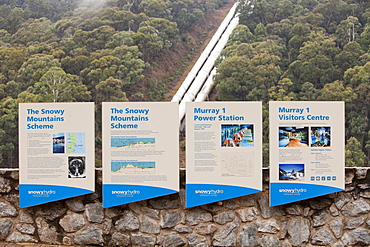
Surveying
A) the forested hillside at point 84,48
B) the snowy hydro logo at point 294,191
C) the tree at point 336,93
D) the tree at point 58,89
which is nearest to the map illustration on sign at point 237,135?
the snowy hydro logo at point 294,191

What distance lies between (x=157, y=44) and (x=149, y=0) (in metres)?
7.40

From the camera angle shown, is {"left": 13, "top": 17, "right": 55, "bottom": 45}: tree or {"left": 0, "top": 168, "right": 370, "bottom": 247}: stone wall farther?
{"left": 13, "top": 17, "right": 55, "bottom": 45}: tree

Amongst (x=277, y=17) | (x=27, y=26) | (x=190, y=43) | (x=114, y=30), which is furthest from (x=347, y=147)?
(x=27, y=26)

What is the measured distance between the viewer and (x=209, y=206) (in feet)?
12.7

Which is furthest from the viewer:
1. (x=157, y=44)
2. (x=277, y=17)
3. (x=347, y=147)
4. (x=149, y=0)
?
(x=149, y=0)

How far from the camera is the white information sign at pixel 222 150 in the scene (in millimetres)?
3812

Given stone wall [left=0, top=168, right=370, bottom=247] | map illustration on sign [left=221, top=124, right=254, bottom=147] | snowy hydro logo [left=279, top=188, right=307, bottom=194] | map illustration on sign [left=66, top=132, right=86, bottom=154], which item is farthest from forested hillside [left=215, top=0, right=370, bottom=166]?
map illustration on sign [left=66, top=132, right=86, bottom=154]

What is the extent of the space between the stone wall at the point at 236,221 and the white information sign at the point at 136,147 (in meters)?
0.19

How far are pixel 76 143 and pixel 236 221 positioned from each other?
166 cm

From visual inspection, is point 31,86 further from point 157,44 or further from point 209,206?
point 209,206

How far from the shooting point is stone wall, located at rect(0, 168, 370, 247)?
3832 millimetres

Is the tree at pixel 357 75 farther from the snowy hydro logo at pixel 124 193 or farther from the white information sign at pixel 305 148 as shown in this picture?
the snowy hydro logo at pixel 124 193

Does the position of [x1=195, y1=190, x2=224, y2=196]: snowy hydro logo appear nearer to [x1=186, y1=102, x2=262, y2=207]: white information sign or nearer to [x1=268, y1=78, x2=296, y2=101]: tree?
[x1=186, y1=102, x2=262, y2=207]: white information sign

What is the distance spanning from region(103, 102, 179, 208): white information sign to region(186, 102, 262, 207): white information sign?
0.62ft
